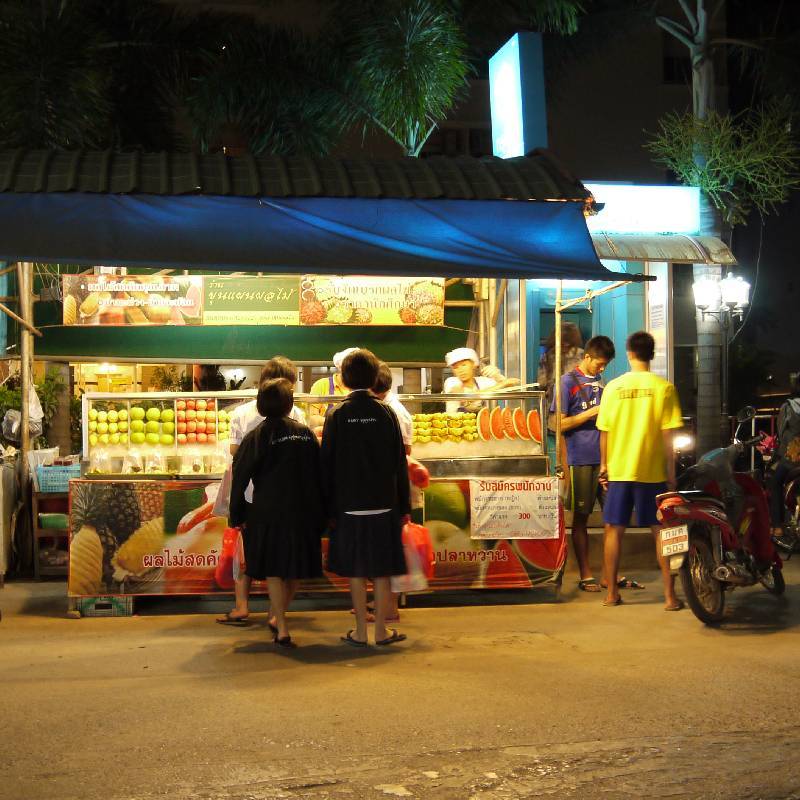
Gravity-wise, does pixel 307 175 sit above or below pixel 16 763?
above

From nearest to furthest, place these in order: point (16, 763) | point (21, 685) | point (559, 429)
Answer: point (16, 763)
point (21, 685)
point (559, 429)

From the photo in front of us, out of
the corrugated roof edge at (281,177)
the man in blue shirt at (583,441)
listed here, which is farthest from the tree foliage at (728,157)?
the corrugated roof edge at (281,177)

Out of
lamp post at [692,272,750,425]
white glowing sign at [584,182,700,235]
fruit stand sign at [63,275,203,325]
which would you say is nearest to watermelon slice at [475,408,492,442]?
fruit stand sign at [63,275,203,325]

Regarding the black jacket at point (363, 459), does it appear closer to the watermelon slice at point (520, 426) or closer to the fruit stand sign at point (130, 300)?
the watermelon slice at point (520, 426)

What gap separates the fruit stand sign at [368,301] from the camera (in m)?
11.3

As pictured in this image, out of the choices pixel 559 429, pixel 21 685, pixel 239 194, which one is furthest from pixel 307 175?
pixel 21 685

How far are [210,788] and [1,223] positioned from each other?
4.64 meters

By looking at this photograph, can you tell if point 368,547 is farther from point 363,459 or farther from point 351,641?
point 351,641

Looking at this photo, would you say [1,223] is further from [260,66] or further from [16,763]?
[260,66]

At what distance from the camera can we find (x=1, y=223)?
7469mm

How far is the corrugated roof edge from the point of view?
7.82 metres

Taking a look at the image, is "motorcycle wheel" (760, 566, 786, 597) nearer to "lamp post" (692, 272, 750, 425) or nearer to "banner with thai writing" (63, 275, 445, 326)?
"banner with thai writing" (63, 275, 445, 326)

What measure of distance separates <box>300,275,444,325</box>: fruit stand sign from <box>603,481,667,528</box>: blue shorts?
3.86m

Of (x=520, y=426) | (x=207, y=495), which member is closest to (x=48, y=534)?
(x=207, y=495)
